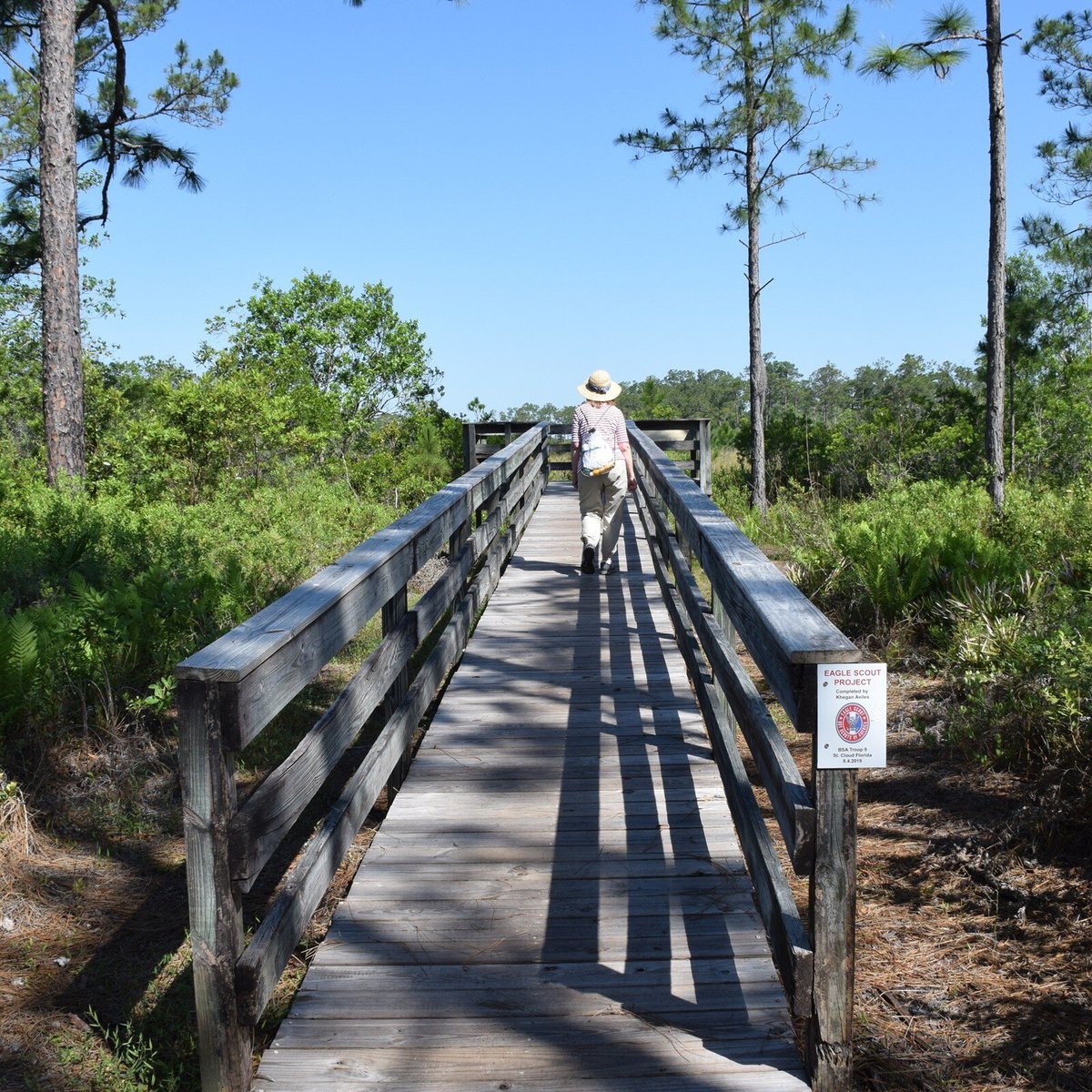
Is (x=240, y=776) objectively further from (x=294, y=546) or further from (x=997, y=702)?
(x=294, y=546)

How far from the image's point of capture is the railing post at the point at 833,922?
2502 mm

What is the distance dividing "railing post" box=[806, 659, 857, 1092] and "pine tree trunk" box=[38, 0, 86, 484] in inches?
482

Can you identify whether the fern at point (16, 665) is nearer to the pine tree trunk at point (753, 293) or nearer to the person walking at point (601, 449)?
the person walking at point (601, 449)

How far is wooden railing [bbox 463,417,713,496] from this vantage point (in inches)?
738

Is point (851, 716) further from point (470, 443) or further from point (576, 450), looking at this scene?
point (470, 443)

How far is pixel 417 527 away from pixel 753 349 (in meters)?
18.5

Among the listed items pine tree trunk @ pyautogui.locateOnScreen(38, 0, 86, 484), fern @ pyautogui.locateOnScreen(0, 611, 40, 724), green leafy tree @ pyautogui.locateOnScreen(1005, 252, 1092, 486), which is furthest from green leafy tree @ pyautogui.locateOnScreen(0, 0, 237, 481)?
green leafy tree @ pyautogui.locateOnScreen(1005, 252, 1092, 486)

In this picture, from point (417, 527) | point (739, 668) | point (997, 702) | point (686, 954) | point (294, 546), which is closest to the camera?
point (686, 954)

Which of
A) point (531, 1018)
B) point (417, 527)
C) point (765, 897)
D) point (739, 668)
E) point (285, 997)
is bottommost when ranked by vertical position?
point (285, 997)

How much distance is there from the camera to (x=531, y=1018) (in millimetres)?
2943

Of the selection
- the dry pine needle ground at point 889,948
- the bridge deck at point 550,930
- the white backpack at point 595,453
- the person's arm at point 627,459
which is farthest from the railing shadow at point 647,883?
the person's arm at point 627,459

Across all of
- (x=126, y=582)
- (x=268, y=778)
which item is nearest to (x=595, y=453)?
(x=126, y=582)

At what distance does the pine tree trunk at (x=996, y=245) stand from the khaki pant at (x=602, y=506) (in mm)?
8194

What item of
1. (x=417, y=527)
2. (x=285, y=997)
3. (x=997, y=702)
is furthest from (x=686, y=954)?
(x=997, y=702)
